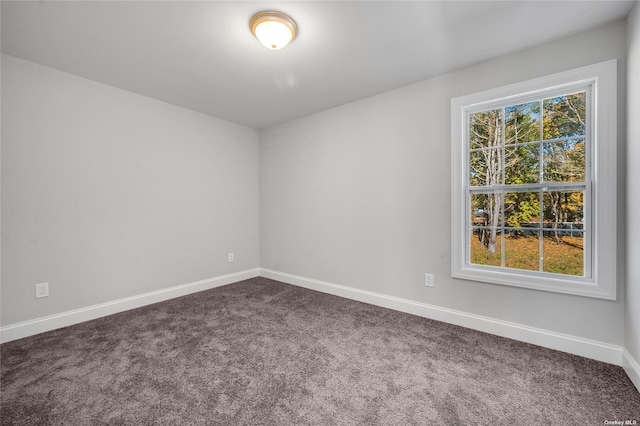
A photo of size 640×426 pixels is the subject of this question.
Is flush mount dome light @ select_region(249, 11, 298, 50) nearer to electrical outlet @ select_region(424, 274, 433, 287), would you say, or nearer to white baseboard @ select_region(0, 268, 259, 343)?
electrical outlet @ select_region(424, 274, 433, 287)

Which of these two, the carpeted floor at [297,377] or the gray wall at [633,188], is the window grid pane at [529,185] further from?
the carpeted floor at [297,377]

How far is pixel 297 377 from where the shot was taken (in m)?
1.82

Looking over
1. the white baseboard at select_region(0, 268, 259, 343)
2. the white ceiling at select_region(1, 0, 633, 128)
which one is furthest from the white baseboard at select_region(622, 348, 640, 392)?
the white baseboard at select_region(0, 268, 259, 343)

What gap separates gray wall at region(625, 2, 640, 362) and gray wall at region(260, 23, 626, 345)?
109mm

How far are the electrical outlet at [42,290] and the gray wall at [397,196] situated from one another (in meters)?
2.63

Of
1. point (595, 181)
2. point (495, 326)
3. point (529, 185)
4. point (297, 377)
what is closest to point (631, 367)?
point (495, 326)

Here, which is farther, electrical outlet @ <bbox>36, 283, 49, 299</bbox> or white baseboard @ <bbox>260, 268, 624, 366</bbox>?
electrical outlet @ <bbox>36, 283, 49, 299</bbox>

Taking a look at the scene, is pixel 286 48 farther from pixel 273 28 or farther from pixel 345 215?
pixel 345 215

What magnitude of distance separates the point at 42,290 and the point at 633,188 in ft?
16.3

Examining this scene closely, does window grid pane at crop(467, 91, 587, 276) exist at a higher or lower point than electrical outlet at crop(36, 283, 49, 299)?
higher

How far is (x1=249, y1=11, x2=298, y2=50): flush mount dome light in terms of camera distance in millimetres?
1889

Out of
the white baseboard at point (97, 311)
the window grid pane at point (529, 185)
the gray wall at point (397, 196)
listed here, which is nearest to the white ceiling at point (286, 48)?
the gray wall at point (397, 196)

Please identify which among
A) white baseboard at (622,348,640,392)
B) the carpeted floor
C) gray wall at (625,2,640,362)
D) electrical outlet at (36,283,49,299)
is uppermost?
gray wall at (625,2,640,362)

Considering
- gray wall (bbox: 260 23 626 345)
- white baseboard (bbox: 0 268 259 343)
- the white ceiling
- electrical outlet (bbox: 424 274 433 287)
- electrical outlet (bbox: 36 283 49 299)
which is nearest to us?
the white ceiling
